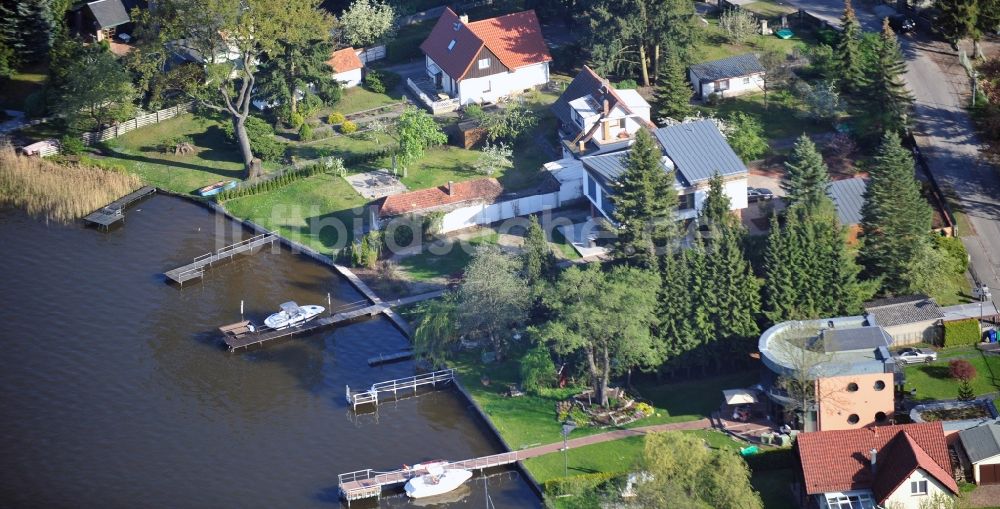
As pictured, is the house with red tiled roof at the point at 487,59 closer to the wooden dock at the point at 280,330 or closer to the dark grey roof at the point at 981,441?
the wooden dock at the point at 280,330

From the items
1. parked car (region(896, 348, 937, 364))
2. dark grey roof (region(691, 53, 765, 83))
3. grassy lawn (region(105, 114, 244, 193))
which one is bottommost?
parked car (region(896, 348, 937, 364))

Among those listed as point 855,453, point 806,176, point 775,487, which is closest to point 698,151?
point 806,176

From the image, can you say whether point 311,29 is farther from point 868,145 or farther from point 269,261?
point 868,145

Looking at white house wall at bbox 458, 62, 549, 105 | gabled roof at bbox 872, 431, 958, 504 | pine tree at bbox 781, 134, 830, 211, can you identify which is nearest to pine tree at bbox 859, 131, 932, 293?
pine tree at bbox 781, 134, 830, 211

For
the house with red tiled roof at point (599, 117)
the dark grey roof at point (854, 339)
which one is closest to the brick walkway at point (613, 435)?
the dark grey roof at point (854, 339)

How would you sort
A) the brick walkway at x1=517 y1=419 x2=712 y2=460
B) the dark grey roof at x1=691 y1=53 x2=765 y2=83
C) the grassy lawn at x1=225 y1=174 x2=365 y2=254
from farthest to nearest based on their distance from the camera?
the dark grey roof at x1=691 y1=53 x2=765 y2=83, the grassy lawn at x1=225 y1=174 x2=365 y2=254, the brick walkway at x1=517 y1=419 x2=712 y2=460

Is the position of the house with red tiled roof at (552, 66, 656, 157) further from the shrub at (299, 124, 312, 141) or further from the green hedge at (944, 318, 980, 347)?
the green hedge at (944, 318, 980, 347)

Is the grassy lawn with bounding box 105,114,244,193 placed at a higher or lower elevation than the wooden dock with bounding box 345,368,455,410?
higher

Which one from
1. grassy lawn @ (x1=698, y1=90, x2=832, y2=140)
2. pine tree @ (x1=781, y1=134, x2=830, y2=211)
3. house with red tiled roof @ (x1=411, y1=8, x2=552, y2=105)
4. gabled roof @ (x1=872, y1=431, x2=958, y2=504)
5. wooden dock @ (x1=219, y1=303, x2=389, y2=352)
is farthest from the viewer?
A: house with red tiled roof @ (x1=411, y1=8, x2=552, y2=105)
